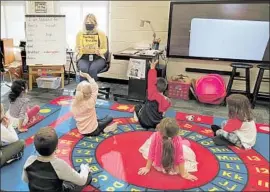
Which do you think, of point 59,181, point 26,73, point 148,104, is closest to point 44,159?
point 59,181

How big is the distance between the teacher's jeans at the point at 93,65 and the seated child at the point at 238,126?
1.83 metres

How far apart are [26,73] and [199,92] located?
278 centimetres

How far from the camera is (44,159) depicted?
1.56 metres

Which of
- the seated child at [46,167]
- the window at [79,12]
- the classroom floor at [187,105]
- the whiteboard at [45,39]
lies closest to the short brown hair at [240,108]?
the classroom floor at [187,105]

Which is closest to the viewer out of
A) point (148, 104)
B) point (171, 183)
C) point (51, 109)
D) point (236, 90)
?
point (171, 183)

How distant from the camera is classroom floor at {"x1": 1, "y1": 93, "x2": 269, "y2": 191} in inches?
76.4

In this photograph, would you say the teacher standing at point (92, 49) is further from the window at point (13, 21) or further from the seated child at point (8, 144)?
the window at point (13, 21)

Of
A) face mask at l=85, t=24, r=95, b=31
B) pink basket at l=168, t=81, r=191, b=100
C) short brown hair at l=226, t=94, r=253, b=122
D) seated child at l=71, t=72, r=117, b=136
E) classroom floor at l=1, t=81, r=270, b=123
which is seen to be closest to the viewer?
short brown hair at l=226, t=94, r=253, b=122

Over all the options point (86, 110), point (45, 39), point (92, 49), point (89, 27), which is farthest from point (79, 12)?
point (86, 110)

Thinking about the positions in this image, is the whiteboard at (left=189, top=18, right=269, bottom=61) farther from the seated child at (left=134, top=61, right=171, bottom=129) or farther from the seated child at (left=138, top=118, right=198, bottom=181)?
the seated child at (left=138, top=118, right=198, bottom=181)

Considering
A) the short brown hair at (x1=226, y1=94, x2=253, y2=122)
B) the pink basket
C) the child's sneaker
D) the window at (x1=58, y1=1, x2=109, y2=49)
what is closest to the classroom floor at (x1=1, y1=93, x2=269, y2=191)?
the child's sneaker

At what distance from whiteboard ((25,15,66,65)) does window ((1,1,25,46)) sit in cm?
117

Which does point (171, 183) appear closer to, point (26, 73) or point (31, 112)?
point (31, 112)

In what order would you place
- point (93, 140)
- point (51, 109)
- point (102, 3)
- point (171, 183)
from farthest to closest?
1. point (102, 3)
2. point (51, 109)
3. point (93, 140)
4. point (171, 183)
